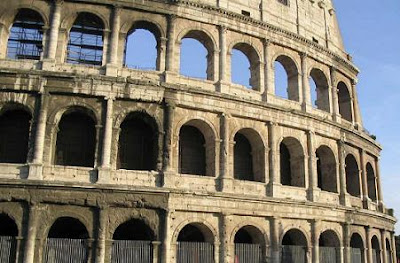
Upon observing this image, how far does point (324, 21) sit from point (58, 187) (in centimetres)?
1517

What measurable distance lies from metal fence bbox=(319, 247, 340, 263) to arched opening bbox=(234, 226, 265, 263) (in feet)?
10.1

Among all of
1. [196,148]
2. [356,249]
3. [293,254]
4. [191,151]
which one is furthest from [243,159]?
[356,249]

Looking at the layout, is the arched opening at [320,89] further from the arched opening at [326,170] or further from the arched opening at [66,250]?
the arched opening at [66,250]

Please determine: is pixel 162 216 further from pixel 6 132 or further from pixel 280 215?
pixel 6 132

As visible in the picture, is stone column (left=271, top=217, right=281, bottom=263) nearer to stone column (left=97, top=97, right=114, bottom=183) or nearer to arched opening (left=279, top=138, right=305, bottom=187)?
arched opening (left=279, top=138, right=305, bottom=187)

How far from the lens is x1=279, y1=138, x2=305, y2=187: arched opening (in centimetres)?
1983

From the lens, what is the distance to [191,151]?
1823cm

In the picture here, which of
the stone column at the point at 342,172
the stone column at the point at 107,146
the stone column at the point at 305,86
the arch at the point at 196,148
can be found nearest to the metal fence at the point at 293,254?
the stone column at the point at 342,172

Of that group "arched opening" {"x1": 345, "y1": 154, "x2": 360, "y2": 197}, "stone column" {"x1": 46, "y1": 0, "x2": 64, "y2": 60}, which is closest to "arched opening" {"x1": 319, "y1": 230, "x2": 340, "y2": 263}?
"arched opening" {"x1": 345, "y1": 154, "x2": 360, "y2": 197}

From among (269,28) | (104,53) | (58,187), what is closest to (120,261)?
(58,187)

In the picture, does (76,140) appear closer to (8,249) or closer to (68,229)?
(68,229)

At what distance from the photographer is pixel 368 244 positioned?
21.8 m

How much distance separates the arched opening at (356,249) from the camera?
20.8 metres

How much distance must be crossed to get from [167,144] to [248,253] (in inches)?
195
